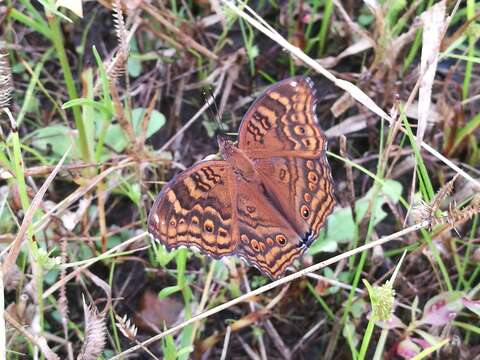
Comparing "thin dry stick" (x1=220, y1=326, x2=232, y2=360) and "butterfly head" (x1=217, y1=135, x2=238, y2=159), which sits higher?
"butterfly head" (x1=217, y1=135, x2=238, y2=159)

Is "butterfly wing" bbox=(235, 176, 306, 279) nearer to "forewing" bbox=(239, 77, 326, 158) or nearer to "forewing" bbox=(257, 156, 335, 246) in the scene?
"forewing" bbox=(257, 156, 335, 246)

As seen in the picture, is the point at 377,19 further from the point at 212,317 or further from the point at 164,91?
the point at 212,317

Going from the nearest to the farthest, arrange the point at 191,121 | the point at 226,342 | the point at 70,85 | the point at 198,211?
the point at 198,211 → the point at 226,342 → the point at 70,85 → the point at 191,121

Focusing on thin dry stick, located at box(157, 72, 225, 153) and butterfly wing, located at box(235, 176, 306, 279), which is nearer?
butterfly wing, located at box(235, 176, 306, 279)

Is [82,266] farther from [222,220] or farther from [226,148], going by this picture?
[226,148]

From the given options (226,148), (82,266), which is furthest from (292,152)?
(82,266)

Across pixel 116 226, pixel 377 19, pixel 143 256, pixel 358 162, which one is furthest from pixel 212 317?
pixel 377 19

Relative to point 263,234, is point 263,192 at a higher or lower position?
higher

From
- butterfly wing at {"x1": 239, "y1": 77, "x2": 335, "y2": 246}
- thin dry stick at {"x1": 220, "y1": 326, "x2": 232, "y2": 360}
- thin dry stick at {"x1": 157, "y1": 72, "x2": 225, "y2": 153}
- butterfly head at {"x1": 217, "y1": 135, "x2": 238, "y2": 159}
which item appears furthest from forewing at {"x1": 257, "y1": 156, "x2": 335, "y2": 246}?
thin dry stick at {"x1": 157, "y1": 72, "x2": 225, "y2": 153}

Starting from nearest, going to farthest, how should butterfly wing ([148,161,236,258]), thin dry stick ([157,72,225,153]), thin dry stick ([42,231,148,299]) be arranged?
butterfly wing ([148,161,236,258]), thin dry stick ([42,231,148,299]), thin dry stick ([157,72,225,153])

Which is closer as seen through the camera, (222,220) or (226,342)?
(222,220)
